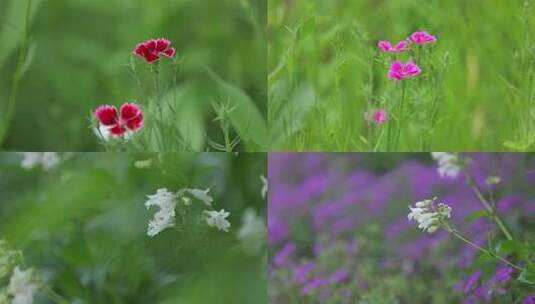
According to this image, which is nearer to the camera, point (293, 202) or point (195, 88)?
point (195, 88)

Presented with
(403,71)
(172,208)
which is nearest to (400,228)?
(403,71)

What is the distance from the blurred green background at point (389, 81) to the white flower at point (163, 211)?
214 millimetres

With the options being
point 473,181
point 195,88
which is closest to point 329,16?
point 195,88

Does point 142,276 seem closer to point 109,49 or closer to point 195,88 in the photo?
point 195,88

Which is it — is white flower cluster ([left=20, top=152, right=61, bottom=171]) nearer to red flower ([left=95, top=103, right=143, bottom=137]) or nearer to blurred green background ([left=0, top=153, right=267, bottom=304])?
blurred green background ([left=0, top=153, right=267, bottom=304])

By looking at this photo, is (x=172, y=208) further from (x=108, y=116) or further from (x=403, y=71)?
(x=403, y=71)

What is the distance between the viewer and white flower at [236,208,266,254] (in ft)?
5.49

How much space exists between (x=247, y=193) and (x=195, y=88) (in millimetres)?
243

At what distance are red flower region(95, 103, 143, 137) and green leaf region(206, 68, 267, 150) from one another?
17 cm

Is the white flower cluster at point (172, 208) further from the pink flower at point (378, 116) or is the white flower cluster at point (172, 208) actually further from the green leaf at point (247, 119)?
the pink flower at point (378, 116)

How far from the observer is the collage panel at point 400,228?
5.41ft

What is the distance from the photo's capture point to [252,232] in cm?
168

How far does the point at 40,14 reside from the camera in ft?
6.31

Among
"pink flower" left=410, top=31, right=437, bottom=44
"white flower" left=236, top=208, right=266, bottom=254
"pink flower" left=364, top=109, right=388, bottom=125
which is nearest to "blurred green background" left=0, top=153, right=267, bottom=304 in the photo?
"white flower" left=236, top=208, right=266, bottom=254
